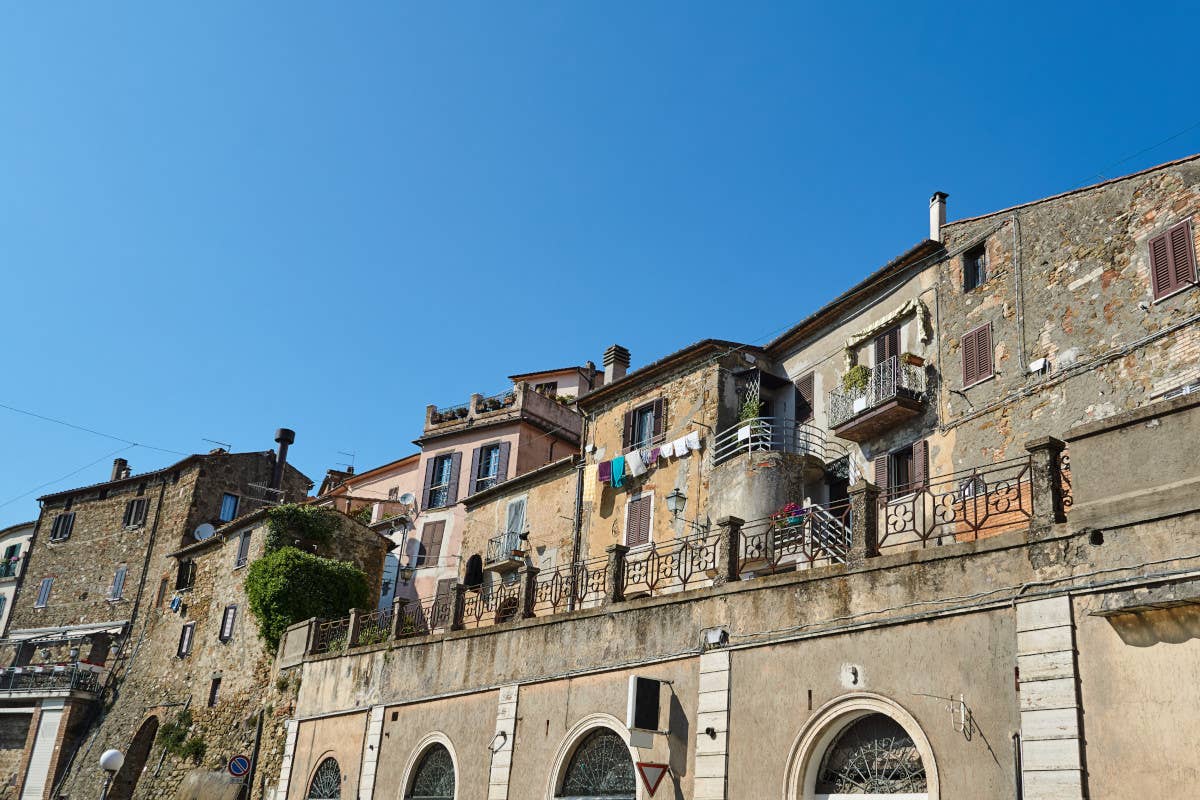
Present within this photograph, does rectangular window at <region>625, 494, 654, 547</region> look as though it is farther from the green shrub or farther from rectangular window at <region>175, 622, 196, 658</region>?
rectangular window at <region>175, 622, 196, 658</region>

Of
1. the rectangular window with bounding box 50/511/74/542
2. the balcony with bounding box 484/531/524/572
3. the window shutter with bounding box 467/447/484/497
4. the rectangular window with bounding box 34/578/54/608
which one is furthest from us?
the rectangular window with bounding box 50/511/74/542

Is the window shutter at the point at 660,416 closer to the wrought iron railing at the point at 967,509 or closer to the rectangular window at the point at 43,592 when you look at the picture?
the wrought iron railing at the point at 967,509

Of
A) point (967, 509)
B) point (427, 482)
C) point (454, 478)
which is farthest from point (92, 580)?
point (967, 509)

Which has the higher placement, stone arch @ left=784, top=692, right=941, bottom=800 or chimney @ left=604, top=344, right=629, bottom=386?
chimney @ left=604, top=344, right=629, bottom=386

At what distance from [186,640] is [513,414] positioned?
44.7 feet

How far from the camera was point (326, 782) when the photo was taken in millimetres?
21922

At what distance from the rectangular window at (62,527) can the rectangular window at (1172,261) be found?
47276 mm

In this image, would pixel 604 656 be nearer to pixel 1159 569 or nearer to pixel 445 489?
pixel 1159 569

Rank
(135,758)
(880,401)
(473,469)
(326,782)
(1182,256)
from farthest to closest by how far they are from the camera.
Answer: (473,469) < (135,758) < (880,401) < (326,782) < (1182,256)

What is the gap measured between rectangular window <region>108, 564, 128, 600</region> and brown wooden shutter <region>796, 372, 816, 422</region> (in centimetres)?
3146

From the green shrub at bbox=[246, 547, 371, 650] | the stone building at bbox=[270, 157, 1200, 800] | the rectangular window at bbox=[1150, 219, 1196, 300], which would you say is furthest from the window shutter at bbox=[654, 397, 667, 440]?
the rectangular window at bbox=[1150, 219, 1196, 300]

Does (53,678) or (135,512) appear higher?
(135,512)

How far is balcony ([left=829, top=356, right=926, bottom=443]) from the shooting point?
23047 millimetres

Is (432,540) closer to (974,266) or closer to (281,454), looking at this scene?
(281,454)
